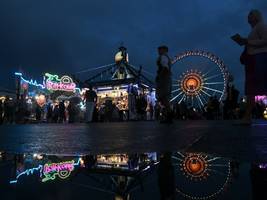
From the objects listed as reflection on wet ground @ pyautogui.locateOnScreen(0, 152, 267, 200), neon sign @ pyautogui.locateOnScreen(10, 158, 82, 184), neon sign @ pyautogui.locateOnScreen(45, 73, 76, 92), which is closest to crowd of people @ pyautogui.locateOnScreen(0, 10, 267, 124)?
reflection on wet ground @ pyautogui.locateOnScreen(0, 152, 267, 200)

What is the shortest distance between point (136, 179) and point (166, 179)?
10cm

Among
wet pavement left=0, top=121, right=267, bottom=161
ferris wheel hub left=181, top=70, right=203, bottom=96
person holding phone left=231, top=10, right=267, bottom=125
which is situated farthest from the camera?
ferris wheel hub left=181, top=70, right=203, bottom=96

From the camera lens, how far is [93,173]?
4.52ft

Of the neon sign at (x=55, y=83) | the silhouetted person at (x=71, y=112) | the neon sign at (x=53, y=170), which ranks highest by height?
the neon sign at (x=55, y=83)

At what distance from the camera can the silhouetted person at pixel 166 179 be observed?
3.26 feet

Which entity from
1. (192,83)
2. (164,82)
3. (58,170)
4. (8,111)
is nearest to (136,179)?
(58,170)

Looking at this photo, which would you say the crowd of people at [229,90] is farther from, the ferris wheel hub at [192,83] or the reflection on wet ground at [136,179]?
the ferris wheel hub at [192,83]

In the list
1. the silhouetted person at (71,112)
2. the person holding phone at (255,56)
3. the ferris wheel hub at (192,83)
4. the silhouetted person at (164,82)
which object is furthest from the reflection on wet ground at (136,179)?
the ferris wheel hub at (192,83)

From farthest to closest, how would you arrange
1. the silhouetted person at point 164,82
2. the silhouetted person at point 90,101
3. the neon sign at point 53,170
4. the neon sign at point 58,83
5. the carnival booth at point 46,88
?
the neon sign at point 58,83, the carnival booth at point 46,88, the silhouetted person at point 90,101, the silhouetted person at point 164,82, the neon sign at point 53,170

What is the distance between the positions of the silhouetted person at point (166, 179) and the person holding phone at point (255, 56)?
12.3 ft

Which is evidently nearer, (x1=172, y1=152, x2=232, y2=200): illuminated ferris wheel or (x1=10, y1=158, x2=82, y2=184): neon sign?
Answer: (x1=172, y1=152, x2=232, y2=200): illuminated ferris wheel

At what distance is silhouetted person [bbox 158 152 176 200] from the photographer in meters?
0.99

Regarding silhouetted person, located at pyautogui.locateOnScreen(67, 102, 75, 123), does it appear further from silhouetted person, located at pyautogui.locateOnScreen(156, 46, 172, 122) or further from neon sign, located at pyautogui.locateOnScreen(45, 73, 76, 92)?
neon sign, located at pyautogui.locateOnScreen(45, 73, 76, 92)

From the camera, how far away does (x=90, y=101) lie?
564 inches
